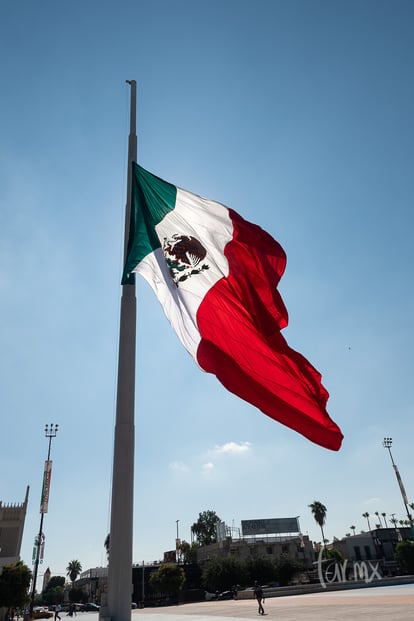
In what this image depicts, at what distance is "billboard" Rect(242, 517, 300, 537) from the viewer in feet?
295

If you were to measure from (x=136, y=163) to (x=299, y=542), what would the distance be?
92424 millimetres

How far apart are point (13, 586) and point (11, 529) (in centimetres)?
2239

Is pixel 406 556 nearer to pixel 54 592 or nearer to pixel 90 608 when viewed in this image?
pixel 90 608

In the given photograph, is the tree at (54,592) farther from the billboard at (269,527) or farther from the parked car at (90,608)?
the billboard at (269,527)

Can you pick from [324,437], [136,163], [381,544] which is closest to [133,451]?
[324,437]

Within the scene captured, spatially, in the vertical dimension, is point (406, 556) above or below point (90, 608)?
above

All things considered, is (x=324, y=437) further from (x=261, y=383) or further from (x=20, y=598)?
(x=20, y=598)

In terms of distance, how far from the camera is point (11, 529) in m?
61.7

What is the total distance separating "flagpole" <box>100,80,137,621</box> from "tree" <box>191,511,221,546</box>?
11652cm

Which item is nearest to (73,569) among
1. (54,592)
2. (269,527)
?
(54,592)

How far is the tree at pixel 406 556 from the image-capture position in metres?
73.1

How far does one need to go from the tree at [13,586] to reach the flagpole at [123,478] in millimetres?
44560

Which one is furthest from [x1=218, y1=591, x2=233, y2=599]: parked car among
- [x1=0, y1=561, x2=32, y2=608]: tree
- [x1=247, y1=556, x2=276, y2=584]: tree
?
[x1=0, y1=561, x2=32, y2=608]: tree

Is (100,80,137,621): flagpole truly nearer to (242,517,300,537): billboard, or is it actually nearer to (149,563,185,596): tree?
(149,563,185,596): tree
